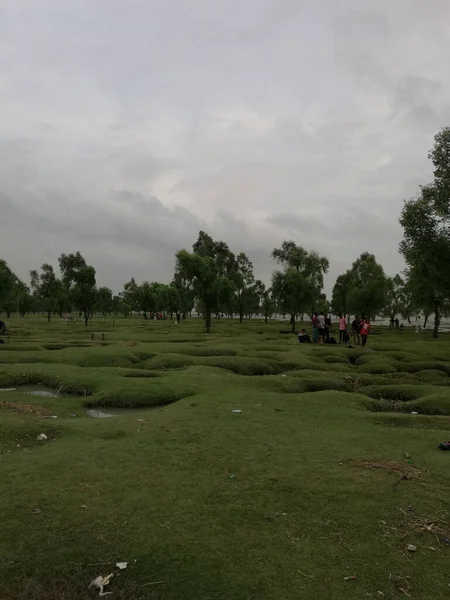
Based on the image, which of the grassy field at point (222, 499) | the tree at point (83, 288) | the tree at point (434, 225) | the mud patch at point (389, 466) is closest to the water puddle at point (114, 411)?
the grassy field at point (222, 499)

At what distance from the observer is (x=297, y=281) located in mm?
56844

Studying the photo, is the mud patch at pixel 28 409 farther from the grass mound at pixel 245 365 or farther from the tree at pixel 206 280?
the tree at pixel 206 280

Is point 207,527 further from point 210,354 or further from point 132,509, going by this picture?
point 210,354

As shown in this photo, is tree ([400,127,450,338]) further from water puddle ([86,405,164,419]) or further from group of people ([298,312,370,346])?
water puddle ([86,405,164,419])

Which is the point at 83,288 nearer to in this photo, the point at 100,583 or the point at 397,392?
the point at 397,392

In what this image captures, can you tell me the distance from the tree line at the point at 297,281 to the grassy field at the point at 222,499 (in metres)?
14.9

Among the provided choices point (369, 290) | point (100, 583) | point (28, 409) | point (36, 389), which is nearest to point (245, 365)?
point (36, 389)

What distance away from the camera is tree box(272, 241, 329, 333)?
189ft

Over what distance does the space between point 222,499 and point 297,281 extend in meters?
50.9

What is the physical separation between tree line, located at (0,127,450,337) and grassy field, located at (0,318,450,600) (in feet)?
48.7

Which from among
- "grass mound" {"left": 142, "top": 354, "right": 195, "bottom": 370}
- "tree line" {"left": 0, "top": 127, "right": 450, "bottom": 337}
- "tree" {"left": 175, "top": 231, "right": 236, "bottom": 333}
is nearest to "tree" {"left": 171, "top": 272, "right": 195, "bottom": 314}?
"tree line" {"left": 0, "top": 127, "right": 450, "bottom": 337}

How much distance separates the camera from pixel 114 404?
49.0 ft

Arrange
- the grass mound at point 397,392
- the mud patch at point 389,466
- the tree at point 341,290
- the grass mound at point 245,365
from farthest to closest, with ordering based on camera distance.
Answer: the tree at point 341,290
the grass mound at point 245,365
the grass mound at point 397,392
the mud patch at point 389,466

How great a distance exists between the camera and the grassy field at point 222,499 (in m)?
5.38
